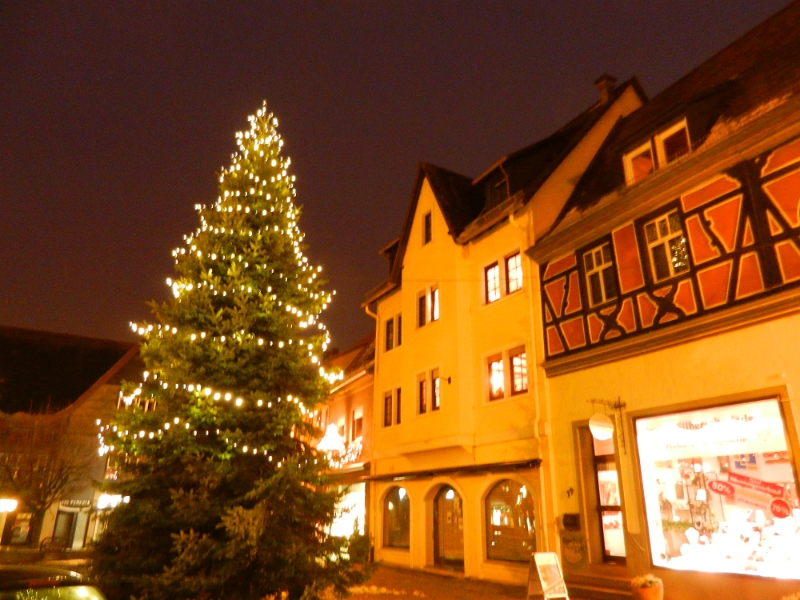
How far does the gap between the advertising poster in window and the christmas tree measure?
6001mm

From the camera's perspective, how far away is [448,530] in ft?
57.6

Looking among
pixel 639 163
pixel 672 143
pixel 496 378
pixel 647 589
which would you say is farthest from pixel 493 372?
pixel 647 589

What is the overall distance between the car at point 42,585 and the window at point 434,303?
541 inches

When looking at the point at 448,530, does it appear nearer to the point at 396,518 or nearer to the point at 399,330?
the point at 396,518

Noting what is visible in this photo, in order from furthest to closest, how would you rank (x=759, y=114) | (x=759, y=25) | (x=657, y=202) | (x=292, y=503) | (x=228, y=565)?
(x=759, y=25), (x=657, y=202), (x=759, y=114), (x=292, y=503), (x=228, y=565)

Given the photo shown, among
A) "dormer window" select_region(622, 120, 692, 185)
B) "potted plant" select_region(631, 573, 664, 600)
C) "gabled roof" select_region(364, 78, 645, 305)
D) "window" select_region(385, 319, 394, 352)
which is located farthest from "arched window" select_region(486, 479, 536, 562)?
"dormer window" select_region(622, 120, 692, 185)

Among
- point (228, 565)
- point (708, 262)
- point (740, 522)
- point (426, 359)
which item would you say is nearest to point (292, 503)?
point (228, 565)

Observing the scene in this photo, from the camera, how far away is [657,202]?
12469mm

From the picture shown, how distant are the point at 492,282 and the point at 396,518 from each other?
8.64 m

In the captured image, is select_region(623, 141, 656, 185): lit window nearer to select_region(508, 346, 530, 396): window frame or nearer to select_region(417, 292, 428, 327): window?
select_region(508, 346, 530, 396): window frame

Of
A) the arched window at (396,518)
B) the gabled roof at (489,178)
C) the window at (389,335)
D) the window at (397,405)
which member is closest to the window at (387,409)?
the window at (397,405)

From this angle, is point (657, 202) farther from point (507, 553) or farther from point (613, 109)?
point (507, 553)

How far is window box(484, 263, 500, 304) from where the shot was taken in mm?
17078

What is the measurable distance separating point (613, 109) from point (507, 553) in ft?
42.0
